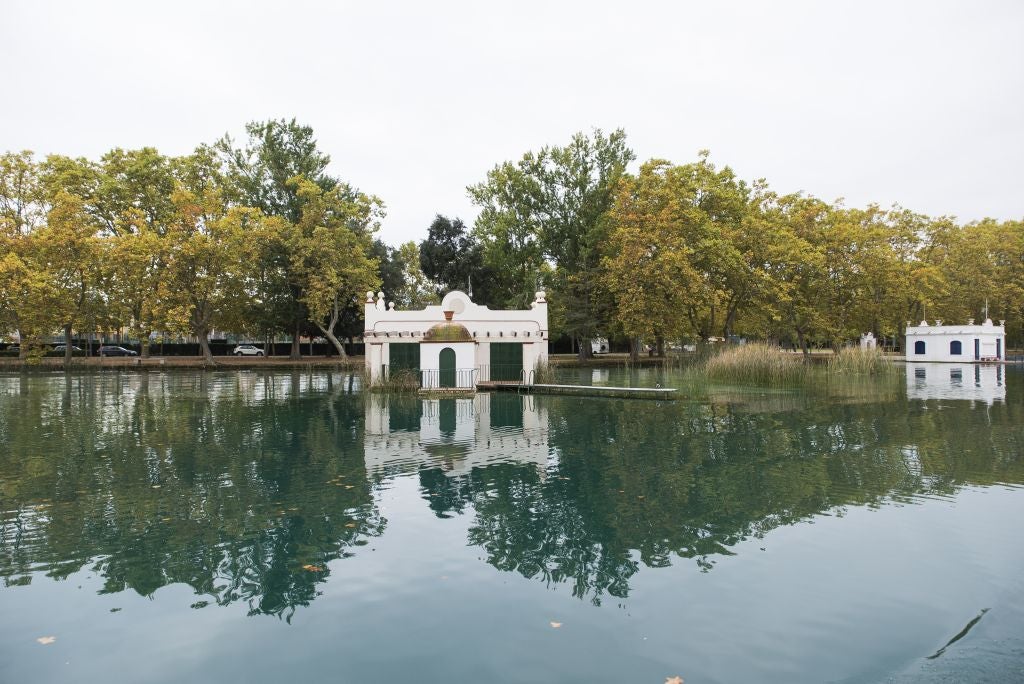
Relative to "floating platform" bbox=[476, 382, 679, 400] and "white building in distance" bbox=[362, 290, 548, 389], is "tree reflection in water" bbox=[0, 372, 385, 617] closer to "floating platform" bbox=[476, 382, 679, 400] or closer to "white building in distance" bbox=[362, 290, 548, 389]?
"white building in distance" bbox=[362, 290, 548, 389]

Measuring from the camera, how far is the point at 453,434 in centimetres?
1892

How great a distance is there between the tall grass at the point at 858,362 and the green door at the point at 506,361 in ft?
65.6

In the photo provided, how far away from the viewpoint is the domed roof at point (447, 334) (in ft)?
107

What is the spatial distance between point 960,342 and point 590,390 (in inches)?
1855

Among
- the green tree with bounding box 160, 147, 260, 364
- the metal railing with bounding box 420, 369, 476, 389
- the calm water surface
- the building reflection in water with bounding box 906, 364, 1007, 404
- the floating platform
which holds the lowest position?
the calm water surface

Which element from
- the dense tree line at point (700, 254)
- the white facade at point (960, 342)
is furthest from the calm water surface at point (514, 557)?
the white facade at point (960, 342)

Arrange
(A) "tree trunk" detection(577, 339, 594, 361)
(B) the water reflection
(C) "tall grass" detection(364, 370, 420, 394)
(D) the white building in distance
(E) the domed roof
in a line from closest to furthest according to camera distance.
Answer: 1. (B) the water reflection
2. (C) "tall grass" detection(364, 370, 420, 394)
3. (E) the domed roof
4. (D) the white building in distance
5. (A) "tree trunk" detection(577, 339, 594, 361)

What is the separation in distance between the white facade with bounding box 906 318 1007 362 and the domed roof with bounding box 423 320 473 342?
49.3 m

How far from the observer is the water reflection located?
28.0 ft

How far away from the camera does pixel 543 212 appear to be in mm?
56281

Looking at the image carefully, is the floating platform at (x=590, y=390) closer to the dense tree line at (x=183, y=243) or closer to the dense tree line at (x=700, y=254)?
the dense tree line at (x=700, y=254)

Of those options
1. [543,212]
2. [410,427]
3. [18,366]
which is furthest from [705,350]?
[18,366]

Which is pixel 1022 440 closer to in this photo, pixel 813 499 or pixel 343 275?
pixel 813 499

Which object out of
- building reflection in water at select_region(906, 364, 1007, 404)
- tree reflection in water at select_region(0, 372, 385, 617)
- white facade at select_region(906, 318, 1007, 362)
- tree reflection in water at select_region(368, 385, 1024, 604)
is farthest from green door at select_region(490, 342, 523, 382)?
white facade at select_region(906, 318, 1007, 362)
